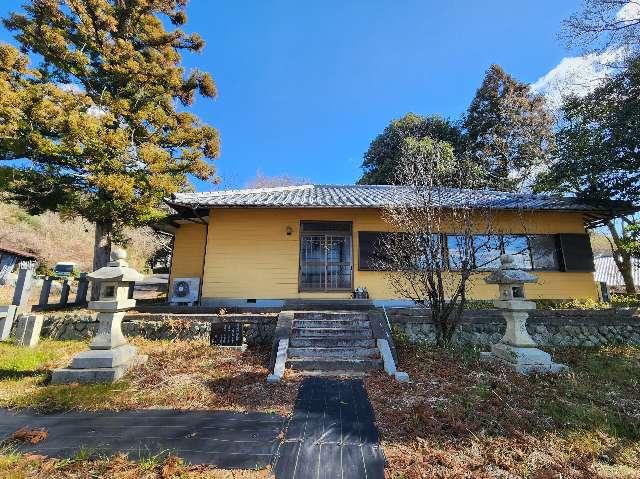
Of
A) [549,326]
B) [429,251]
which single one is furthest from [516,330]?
[549,326]

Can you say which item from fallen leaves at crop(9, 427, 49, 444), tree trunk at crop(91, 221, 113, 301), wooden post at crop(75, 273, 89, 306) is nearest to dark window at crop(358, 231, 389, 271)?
fallen leaves at crop(9, 427, 49, 444)

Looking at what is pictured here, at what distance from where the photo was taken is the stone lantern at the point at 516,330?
5.08 meters

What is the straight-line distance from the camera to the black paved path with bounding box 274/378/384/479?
8.45 feet

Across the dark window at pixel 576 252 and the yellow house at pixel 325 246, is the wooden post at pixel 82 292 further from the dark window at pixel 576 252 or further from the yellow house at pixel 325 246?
the dark window at pixel 576 252

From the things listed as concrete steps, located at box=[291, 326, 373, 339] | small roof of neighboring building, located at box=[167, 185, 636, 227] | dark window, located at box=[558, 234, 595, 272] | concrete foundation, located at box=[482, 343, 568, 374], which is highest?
small roof of neighboring building, located at box=[167, 185, 636, 227]

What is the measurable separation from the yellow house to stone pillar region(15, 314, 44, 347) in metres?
3.80

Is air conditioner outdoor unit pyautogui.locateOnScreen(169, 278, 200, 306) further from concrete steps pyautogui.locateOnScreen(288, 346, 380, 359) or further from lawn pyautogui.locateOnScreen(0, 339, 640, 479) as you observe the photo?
concrete steps pyautogui.locateOnScreen(288, 346, 380, 359)

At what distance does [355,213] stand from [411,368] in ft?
18.6

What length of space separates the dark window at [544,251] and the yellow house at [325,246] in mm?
33

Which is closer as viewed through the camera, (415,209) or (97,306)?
(97,306)

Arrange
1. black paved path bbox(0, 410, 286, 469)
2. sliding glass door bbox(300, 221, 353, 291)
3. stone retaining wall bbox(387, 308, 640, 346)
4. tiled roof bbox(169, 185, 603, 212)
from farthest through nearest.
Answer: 1. sliding glass door bbox(300, 221, 353, 291)
2. tiled roof bbox(169, 185, 603, 212)
3. stone retaining wall bbox(387, 308, 640, 346)
4. black paved path bbox(0, 410, 286, 469)

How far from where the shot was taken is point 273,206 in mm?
9148

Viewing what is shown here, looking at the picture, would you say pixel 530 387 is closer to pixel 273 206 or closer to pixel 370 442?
pixel 370 442

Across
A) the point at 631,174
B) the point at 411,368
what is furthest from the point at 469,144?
the point at 411,368
